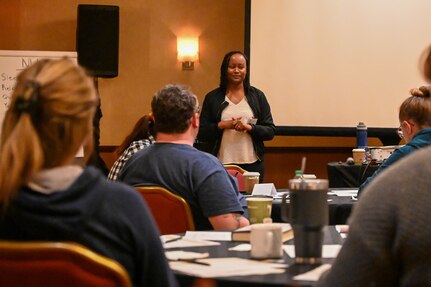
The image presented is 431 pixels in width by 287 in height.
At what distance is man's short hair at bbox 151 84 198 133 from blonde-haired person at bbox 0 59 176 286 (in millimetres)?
1629

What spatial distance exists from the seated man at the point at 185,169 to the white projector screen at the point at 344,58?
4.21 metres

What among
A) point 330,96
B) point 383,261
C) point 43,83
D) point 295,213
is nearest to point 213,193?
point 295,213

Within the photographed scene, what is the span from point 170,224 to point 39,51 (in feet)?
16.2

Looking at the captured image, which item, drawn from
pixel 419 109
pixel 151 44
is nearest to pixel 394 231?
A: pixel 419 109

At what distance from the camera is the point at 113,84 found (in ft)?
27.7

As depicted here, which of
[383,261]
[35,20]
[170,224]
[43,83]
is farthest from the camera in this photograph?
[35,20]

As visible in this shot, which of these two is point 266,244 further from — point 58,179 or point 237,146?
point 237,146

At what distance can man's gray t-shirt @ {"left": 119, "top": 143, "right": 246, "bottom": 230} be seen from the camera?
3277 millimetres

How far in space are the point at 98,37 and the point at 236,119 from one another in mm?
2168

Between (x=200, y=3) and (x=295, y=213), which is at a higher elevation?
(x=200, y=3)

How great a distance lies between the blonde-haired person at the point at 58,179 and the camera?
172 cm

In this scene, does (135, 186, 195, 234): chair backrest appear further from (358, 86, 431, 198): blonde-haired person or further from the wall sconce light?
the wall sconce light

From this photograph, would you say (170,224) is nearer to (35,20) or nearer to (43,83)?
(43,83)

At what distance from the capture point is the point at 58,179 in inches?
69.1
